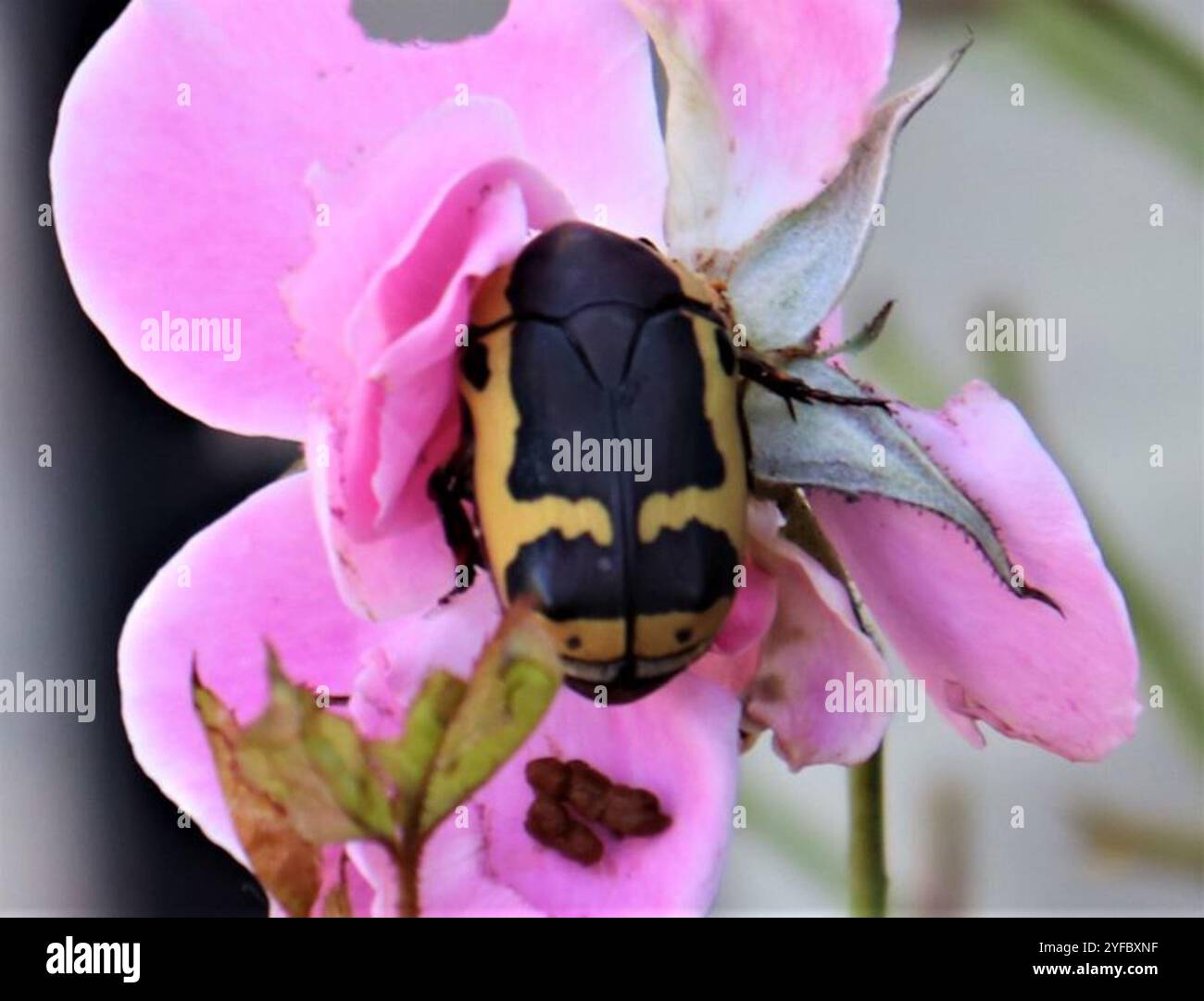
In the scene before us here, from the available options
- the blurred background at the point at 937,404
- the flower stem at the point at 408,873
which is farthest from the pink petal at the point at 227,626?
the blurred background at the point at 937,404

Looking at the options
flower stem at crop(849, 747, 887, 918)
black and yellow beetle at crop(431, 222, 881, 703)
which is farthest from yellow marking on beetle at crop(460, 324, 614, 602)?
flower stem at crop(849, 747, 887, 918)

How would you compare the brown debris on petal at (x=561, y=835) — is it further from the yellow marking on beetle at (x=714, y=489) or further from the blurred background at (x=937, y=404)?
the blurred background at (x=937, y=404)

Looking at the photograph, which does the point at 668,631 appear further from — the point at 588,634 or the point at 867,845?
the point at 867,845

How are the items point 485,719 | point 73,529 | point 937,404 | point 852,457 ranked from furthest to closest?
point 73,529 → point 937,404 → point 852,457 → point 485,719

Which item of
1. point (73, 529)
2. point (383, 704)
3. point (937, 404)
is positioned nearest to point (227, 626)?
point (383, 704)

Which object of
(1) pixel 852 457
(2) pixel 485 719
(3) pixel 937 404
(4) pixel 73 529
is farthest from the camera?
(4) pixel 73 529

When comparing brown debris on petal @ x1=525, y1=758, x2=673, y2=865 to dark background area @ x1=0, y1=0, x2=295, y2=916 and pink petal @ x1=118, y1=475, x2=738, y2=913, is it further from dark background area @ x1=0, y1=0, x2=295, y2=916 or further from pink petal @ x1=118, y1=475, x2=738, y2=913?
dark background area @ x1=0, y1=0, x2=295, y2=916

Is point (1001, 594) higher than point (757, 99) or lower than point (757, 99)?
lower
